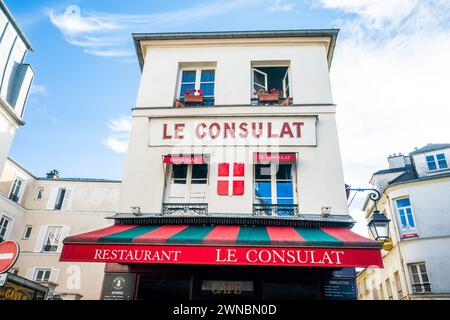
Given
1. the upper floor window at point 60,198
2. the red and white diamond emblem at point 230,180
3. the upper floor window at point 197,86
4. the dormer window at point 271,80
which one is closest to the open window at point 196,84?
the upper floor window at point 197,86

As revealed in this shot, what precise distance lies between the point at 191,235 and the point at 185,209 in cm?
155

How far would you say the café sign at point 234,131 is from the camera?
28.7 feet

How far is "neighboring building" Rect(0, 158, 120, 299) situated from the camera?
21312mm

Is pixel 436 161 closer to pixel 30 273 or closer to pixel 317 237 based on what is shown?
pixel 317 237

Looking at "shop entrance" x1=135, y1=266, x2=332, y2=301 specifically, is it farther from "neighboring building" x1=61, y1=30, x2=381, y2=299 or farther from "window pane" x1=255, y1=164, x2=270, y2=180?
"window pane" x1=255, y1=164, x2=270, y2=180

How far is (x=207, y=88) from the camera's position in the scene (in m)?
10.0

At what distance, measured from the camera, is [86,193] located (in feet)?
79.6

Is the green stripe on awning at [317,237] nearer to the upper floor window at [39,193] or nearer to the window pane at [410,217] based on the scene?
the window pane at [410,217]

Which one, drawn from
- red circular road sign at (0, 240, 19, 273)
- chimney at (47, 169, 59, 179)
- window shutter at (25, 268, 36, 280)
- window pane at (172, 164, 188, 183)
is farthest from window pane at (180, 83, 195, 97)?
chimney at (47, 169, 59, 179)

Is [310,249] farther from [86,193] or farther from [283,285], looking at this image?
[86,193]

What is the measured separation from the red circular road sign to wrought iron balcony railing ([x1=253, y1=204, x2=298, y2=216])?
16.6ft

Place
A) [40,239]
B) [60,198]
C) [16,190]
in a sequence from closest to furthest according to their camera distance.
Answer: [40,239] → [16,190] → [60,198]

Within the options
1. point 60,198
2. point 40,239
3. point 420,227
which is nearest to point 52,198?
point 60,198
